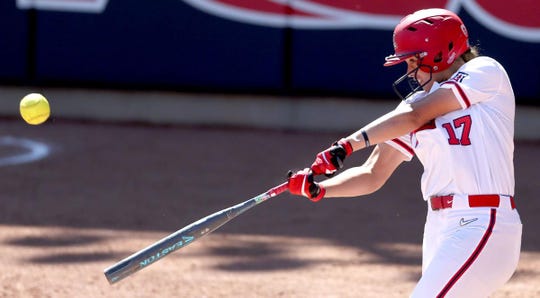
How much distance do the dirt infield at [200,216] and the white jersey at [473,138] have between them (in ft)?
7.34

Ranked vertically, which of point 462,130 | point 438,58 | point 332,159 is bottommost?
point 332,159

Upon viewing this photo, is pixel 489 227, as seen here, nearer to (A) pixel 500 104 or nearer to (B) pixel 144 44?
(A) pixel 500 104

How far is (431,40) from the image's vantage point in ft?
14.8

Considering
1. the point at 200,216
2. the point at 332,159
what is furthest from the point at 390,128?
the point at 200,216

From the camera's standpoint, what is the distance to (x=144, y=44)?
12500 millimetres

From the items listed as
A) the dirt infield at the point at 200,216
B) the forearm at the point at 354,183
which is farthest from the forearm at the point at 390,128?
the dirt infield at the point at 200,216

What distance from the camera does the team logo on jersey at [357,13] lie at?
11.6m

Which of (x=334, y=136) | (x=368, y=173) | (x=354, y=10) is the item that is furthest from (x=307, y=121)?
Answer: (x=368, y=173)

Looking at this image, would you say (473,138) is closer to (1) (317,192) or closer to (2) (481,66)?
(2) (481,66)

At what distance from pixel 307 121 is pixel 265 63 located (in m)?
0.86

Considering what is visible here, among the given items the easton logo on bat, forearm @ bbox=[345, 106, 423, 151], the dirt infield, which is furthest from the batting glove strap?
the dirt infield

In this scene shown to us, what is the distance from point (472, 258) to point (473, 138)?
1.67 ft

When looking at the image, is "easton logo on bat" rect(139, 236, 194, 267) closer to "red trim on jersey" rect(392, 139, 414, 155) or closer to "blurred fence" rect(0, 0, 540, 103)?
"red trim on jersey" rect(392, 139, 414, 155)

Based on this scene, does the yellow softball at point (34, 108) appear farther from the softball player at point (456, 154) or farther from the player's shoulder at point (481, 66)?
the player's shoulder at point (481, 66)
